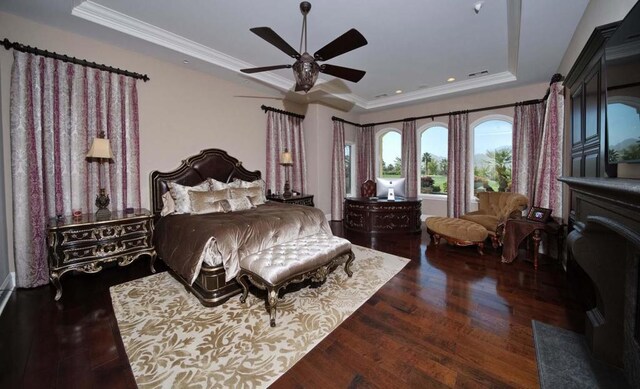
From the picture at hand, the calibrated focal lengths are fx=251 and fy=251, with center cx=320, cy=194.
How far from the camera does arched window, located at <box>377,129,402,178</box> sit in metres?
7.00

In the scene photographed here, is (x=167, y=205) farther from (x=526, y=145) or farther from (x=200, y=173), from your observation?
(x=526, y=145)

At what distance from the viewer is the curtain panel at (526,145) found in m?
4.85

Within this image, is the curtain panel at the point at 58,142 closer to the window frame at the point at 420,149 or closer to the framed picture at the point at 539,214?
the framed picture at the point at 539,214

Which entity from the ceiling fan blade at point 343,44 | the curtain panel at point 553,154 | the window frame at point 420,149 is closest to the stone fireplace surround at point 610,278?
the ceiling fan blade at point 343,44

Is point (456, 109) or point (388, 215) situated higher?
point (456, 109)

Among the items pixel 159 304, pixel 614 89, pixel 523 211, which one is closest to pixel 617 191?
pixel 614 89

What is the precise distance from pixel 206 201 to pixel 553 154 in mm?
4988

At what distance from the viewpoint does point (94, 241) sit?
8.95 feet

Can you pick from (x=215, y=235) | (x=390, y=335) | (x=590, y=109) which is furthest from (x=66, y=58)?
(x=590, y=109)

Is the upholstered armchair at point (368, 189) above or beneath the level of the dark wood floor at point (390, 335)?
above

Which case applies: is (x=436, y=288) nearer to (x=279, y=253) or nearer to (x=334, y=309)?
(x=334, y=309)

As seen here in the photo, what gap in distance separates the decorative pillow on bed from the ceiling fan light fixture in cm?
204

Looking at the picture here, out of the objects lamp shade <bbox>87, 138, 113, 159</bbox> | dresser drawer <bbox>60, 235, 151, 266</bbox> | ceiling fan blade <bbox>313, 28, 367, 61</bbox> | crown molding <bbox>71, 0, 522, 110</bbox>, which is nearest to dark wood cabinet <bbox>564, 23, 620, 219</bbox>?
crown molding <bbox>71, 0, 522, 110</bbox>

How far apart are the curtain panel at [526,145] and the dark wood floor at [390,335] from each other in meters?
2.49
